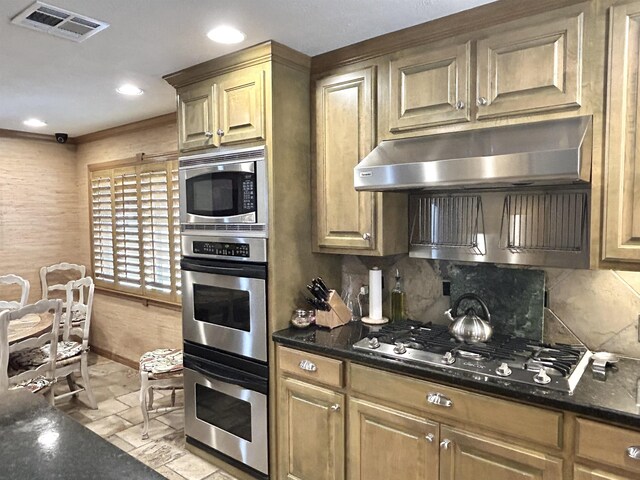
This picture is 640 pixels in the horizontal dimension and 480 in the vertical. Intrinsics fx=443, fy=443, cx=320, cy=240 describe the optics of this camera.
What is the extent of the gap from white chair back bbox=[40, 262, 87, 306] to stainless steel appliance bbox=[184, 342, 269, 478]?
2554mm

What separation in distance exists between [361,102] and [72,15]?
1410 millimetres

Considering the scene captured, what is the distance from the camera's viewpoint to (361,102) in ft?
7.79

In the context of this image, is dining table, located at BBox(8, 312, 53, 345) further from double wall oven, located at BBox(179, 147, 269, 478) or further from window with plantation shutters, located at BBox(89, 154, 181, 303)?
double wall oven, located at BBox(179, 147, 269, 478)

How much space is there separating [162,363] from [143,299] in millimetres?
1324

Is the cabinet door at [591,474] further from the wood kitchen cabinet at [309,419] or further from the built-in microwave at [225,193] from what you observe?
the built-in microwave at [225,193]

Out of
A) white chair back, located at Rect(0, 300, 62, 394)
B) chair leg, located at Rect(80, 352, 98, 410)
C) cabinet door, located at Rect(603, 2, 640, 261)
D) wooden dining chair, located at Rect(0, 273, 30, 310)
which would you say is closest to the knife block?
cabinet door, located at Rect(603, 2, 640, 261)

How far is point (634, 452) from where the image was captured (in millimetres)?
1445

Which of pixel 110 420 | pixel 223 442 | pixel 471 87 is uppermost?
pixel 471 87

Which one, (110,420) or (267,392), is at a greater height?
(267,392)

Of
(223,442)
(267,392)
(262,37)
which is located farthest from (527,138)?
(223,442)

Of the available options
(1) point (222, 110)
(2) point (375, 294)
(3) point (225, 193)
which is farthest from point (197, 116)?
(2) point (375, 294)

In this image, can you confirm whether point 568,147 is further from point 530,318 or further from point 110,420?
point 110,420

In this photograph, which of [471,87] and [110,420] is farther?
[110,420]

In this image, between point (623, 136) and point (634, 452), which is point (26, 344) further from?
point (623, 136)
